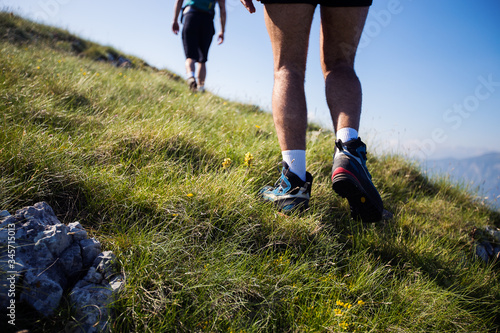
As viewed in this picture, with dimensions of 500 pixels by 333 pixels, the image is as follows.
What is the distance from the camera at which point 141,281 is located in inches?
40.7

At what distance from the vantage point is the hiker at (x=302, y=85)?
155cm

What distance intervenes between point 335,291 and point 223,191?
797 mm

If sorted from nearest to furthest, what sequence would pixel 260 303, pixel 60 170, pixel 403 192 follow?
pixel 260 303 → pixel 60 170 → pixel 403 192

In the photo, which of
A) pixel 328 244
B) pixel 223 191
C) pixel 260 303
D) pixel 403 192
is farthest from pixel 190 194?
pixel 403 192

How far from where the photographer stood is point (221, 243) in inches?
52.4

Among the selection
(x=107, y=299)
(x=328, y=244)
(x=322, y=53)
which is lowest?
(x=107, y=299)

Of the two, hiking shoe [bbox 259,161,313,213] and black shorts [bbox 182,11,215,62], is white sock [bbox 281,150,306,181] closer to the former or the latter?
hiking shoe [bbox 259,161,313,213]

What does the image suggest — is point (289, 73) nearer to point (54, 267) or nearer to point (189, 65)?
point (54, 267)

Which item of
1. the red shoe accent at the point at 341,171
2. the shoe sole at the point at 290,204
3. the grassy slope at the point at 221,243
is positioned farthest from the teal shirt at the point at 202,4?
the red shoe accent at the point at 341,171

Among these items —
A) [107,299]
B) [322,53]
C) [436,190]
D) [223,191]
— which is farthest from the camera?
[436,190]

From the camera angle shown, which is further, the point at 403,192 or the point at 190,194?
the point at 403,192

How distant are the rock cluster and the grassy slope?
5cm

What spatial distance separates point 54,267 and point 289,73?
1.49 metres

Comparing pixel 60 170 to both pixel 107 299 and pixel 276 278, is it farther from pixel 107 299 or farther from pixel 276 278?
pixel 276 278
